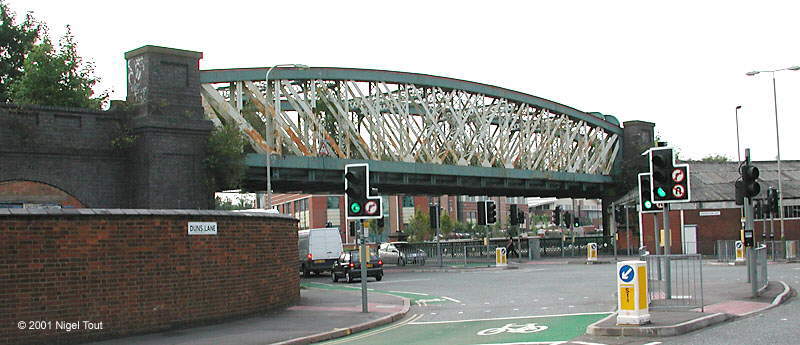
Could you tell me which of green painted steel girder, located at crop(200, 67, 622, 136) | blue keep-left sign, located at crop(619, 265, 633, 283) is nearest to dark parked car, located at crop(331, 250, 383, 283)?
green painted steel girder, located at crop(200, 67, 622, 136)

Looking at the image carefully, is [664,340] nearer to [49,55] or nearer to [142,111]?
[142,111]

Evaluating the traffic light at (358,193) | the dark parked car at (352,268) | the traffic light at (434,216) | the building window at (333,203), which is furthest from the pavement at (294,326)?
the building window at (333,203)

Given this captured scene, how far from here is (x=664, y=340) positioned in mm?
13250

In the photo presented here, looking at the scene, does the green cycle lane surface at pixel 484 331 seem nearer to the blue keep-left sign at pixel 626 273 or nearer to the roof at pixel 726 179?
the blue keep-left sign at pixel 626 273

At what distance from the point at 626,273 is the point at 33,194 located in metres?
22.3

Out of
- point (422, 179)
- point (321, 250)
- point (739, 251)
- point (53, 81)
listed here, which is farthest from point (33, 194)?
point (739, 251)

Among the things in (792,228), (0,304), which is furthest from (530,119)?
(0,304)

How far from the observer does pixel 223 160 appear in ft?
111

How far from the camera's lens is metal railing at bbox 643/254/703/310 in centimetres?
1689

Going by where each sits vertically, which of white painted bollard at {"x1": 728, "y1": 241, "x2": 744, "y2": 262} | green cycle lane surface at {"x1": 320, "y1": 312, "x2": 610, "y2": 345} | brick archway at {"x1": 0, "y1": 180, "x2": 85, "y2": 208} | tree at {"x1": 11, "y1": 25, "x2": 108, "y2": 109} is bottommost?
green cycle lane surface at {"x1": 320, "y1": 312, "x2": 610, "y2": 345}

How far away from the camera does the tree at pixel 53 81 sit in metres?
34.7

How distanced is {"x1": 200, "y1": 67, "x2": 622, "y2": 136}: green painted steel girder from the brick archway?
12771 millimetres

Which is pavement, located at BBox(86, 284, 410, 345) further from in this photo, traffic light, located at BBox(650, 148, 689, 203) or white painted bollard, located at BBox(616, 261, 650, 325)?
traffic light, located at BBox(650, 148, 689, 203)

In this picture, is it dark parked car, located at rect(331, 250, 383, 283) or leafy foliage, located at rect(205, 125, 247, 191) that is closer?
leafy foliage, located at rect(205, 125, 247, 191)
